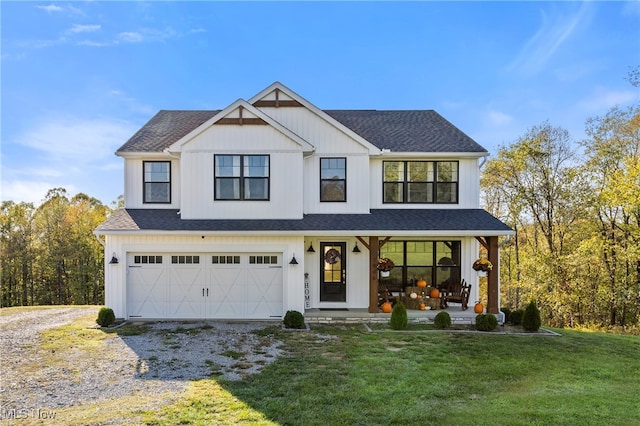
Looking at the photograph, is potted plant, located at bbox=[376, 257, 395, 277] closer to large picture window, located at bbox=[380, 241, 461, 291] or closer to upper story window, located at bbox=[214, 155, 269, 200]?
large picture window, located at bbox=[380, 241, 461, 291]

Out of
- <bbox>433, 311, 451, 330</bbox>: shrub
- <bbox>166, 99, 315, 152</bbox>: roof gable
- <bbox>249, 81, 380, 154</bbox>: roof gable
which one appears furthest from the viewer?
<bbox>249, 81, 380, 154</bbox>: roof gable

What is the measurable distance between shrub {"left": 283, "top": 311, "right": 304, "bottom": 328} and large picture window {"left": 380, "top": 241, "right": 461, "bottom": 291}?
12.8 ft

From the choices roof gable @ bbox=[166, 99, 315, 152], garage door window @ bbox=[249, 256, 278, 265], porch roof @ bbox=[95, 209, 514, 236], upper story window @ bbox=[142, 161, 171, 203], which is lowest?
garage door window @ bbox=[249, 256, 278, 265]

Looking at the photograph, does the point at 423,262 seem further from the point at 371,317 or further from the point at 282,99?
the point at 282,99

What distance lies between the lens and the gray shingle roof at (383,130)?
14.2 metres

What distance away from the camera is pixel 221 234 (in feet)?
39.8

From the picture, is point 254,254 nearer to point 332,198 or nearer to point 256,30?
point 332,198

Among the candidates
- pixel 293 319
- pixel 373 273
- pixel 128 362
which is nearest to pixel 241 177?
pixel 293 319

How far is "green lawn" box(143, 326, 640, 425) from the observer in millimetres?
5512

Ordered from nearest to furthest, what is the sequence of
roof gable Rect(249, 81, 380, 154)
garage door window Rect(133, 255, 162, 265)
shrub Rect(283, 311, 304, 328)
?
shrub Rect(283, 311, 304, 328), garage door window Rect(133, 255, 162, 265), roof gable Rect(249, 81, 380, 154)

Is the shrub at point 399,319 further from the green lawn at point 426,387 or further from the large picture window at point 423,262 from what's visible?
the large picture window at point 423,262

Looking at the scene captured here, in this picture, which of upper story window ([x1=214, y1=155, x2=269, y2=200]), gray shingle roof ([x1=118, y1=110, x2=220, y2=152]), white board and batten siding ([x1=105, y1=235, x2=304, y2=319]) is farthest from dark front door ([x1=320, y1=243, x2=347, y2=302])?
gray shingle roof ([x1=118, y1=110, x2=220, y2=152])

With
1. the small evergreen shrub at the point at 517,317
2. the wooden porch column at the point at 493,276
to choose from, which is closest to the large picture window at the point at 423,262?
the wooden porch column at the point at 493,276

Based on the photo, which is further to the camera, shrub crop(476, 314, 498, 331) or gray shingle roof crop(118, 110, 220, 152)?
gray shingle roof crop(118, 110, 220, 152)
